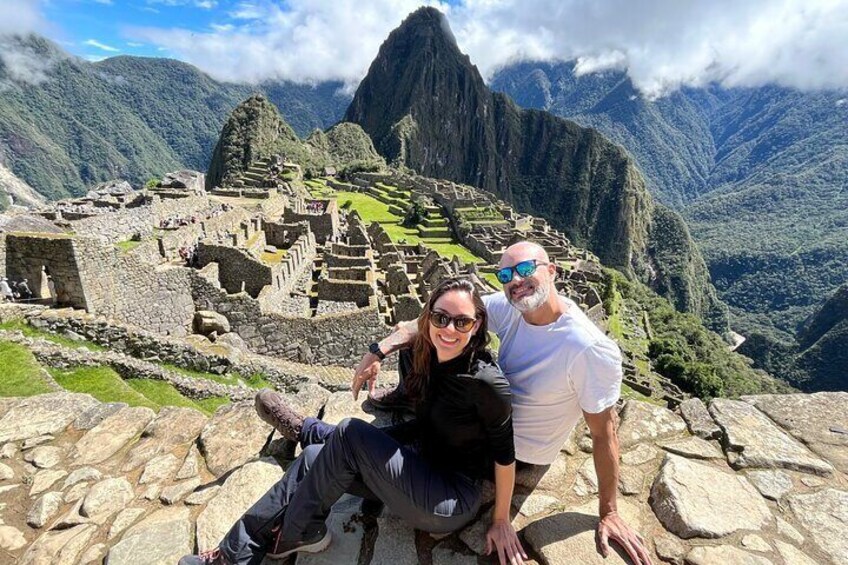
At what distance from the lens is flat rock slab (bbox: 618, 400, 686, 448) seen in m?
4.24

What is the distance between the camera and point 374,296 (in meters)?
15.4

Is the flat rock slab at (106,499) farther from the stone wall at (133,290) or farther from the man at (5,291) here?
the man at (5,291)

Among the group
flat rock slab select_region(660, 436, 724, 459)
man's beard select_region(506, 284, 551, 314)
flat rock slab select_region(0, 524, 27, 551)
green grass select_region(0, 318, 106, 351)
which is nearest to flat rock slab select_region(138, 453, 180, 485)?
flat rock slab select_region(0, 524, 27, 551)

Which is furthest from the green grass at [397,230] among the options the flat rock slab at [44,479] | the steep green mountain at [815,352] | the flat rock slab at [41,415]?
the steep green mountain at [815,352]

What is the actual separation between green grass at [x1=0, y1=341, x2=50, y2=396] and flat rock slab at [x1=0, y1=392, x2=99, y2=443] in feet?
6.47

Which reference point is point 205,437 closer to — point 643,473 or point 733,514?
point 643,473

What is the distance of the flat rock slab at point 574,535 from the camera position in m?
3.02

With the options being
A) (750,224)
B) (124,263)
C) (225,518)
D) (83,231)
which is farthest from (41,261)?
(750,224)

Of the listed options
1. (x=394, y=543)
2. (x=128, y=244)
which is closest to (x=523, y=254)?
(x=394, y=543)

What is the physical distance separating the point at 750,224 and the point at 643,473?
742 feet

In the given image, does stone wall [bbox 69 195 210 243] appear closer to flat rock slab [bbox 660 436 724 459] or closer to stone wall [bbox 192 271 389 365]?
stone wall [bbox 192 271 389 365]

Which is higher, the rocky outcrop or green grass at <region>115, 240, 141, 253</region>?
green grass at <region>115, 240, 141, 253</region>

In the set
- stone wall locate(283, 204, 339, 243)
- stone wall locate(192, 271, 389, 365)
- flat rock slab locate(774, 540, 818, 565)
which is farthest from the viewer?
stone wall locate(283, 204, 339, 243)

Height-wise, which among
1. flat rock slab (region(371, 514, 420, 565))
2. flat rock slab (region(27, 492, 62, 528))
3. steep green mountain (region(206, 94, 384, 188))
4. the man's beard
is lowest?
flat rock slab (region(27, 492, 62, 528))
